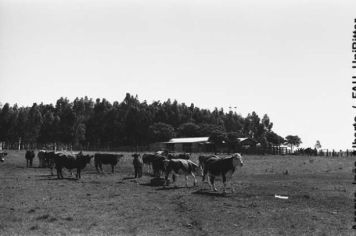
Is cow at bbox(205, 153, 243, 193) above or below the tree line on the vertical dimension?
below

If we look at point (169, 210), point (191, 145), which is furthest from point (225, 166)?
point (191, 145)

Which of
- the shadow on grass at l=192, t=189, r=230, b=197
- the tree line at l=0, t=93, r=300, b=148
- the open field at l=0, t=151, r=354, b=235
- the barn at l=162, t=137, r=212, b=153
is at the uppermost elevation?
the tree line at l=0, t=93, r=300, b=148

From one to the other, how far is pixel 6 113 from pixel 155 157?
104 metres

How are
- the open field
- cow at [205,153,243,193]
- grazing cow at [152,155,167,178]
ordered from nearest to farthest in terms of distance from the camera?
the open field
cow at [205,153,243,193]
grazing cow at [152,155,167,178]

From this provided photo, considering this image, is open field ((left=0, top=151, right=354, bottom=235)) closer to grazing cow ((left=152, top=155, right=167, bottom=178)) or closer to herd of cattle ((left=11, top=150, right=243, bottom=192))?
herd of cattle ((left=11, top=150, right=243, bottom=192))

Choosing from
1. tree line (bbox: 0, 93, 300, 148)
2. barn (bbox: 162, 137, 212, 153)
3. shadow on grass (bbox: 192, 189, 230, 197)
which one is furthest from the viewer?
tree line (bbox: 0, 93, 300, 148)

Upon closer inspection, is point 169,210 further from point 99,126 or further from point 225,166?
point 99,126

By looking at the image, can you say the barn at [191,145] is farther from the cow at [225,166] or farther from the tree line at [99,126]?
the cow at [225,166]

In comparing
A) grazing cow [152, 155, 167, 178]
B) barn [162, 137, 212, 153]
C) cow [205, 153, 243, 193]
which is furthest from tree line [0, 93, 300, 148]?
cow [205, 153, 243, 193]

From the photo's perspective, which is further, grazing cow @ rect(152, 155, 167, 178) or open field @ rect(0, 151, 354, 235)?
grazing cow @ rect(152, 155, 167, 178)

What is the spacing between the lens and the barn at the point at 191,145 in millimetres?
108500

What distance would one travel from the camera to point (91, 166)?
1764 inches

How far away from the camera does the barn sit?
10850 centimetres

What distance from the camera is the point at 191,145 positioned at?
381 ft
